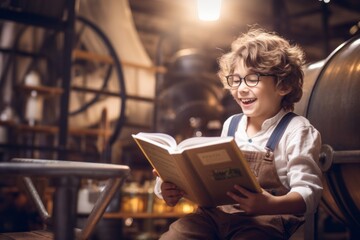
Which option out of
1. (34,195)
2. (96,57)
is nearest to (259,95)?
(34,195)

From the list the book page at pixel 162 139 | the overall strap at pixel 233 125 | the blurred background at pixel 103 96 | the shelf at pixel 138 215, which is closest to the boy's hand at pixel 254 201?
the book page at pixel 162 139

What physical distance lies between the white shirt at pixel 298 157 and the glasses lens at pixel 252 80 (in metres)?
0.14

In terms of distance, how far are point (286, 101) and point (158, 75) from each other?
3.71 m

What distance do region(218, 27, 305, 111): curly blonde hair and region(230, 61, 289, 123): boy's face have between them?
2cm

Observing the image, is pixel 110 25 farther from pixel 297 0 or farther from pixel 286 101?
pixel 286 101

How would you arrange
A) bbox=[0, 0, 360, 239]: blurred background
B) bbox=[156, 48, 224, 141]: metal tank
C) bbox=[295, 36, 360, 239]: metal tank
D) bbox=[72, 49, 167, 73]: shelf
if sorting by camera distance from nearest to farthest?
bbox=[295, 36, 360, 239]: metal tank
bbox=[0, 0, 360, 239]: blurred background
bbox=[72, 49, 167, 73]: shelf
bbox=[156, 48, 224, 141]: metal tank

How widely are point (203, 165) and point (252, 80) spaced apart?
46 cm

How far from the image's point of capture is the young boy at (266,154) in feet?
4.67

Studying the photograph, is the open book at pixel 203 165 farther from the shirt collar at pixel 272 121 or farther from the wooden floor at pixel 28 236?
the wooden floor at pixel 28 236

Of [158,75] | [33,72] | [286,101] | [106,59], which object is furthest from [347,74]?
[33,72]

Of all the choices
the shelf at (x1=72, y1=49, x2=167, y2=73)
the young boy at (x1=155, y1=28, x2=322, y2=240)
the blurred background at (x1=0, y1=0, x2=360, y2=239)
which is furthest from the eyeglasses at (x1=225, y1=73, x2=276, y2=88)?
the shelf at (x1=72, y1=49, x2=167, y2=73)

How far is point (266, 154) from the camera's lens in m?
1.59

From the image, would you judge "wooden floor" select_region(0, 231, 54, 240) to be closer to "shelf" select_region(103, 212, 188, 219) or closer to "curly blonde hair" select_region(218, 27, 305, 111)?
"curly blonde hair" select_region(218, 27, 305, 111)

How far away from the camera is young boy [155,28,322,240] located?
4.67 feet
